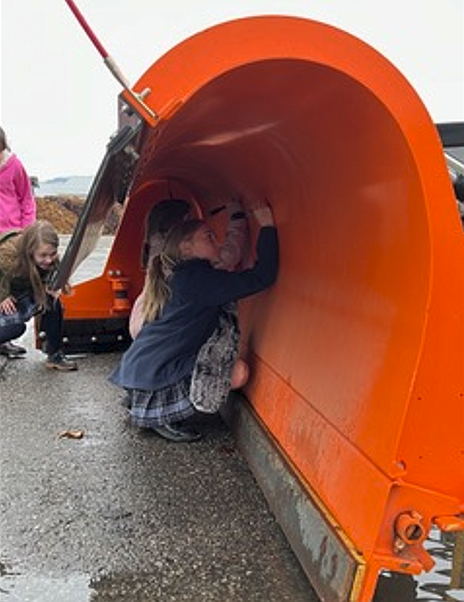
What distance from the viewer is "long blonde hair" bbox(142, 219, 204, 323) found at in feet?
11.8

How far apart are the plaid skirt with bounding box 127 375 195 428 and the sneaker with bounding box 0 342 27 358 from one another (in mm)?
2210

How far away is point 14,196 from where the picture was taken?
223 inches

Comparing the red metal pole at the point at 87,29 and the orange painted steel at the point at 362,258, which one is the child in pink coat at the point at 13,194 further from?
the red metal pole at the point at 87,29

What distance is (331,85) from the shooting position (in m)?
1.95

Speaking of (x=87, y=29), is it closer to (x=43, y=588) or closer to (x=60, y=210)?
(x=43, y=588)

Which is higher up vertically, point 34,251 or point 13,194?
point 13,194

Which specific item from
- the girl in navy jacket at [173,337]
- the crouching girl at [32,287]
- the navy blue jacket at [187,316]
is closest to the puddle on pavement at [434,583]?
the navy blue jacket at [187,316]

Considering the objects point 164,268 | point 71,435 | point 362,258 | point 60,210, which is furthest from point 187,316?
point 60,210

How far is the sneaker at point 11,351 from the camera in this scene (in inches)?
219

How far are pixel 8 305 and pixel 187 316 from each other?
1.98m

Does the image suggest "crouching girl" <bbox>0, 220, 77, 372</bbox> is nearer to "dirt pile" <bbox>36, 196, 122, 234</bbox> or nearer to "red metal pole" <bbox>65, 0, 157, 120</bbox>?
"red metal pole" <bbox>65, 0, 157, 120</bbox>

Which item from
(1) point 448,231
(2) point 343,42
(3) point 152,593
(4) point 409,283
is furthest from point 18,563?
(2) point 343,42

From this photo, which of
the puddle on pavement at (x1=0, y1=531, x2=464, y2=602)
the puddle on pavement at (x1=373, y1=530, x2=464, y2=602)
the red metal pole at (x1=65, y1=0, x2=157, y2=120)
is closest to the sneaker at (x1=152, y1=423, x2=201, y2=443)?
the puddle on pavement at (x1=0, y1=531, x2=464, y2=602)

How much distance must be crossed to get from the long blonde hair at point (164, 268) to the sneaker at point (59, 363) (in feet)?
4.68
